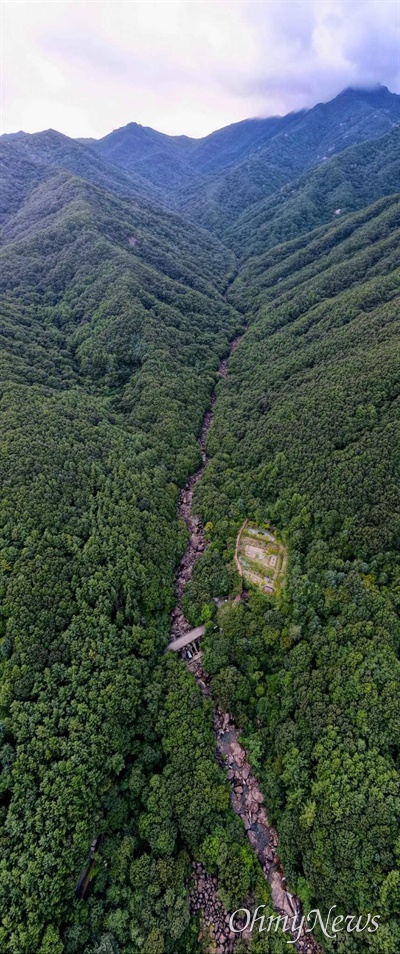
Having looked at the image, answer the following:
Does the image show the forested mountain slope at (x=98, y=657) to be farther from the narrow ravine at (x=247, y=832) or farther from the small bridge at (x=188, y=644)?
the narrow ravine at (x=247, y=832)

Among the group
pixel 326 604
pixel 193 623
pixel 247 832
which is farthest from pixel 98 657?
pixel 326 604

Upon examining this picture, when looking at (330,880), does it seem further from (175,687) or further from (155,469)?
(155,469)

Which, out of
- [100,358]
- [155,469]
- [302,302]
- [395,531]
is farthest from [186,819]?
[302,302]

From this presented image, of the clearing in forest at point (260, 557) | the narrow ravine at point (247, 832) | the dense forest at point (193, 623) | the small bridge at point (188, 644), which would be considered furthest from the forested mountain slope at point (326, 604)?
the small bridge at point (188, 644)

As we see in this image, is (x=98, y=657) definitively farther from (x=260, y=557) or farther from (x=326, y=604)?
(x=326, y=604)

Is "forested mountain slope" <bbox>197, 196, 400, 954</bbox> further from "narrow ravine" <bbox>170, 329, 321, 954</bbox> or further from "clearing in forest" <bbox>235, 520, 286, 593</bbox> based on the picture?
"narrow ravine" <bbox>170, 329, 321, 954</bbox>

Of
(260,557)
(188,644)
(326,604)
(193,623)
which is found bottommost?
(188,644)

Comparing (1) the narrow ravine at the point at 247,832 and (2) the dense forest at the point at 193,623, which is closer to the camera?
(2) the dense forest at the point at 193,623

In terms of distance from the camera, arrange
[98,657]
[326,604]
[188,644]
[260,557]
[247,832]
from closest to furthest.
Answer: [247,832] → [98,657] → [326,604] → [188,644] → [260,557]
